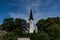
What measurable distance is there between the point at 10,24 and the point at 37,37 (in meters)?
48.0

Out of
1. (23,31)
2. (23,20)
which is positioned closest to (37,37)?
(23,31)

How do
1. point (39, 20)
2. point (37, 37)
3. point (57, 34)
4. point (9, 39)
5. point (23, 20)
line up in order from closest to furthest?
point (9, 39) → point (37, 37) → point (57, 34) → point (39, 20) → point (23, 20)

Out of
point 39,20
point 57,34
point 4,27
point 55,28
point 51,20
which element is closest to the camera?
point 57,34

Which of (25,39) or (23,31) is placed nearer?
(25,39)

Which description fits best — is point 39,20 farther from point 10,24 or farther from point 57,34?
point 57,34

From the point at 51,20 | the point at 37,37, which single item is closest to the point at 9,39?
the point at 37,37

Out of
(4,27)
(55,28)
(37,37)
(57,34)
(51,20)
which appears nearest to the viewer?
(37,37)

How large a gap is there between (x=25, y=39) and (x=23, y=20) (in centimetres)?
3250

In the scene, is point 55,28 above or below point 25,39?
above

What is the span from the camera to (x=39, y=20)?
8419cm

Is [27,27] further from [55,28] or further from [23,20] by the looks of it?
[55,28]

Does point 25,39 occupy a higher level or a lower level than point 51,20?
lower

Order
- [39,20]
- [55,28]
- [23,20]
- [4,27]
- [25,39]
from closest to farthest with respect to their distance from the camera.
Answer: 1. [55,28]
2. [25,39]
3. [39,20]
4. [4,27]
5. [23,20]

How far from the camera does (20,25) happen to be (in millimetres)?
95500
